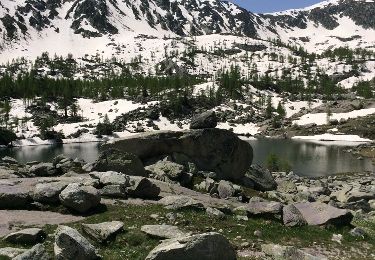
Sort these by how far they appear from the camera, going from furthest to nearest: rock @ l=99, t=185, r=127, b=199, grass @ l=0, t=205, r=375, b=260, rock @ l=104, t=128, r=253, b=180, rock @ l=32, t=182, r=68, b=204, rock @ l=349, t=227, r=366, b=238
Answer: rock @ l=104, t=128, r=253, b=180 < rock @ l=99, t=185, r=127, b=199 < rock @ l=32, t=182, r=68, b=204 < rock @ l=349, t=227, r=366, b=238 < grass @ l=0, t=205, r=375, b=260

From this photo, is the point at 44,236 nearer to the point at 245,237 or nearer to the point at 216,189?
the point at 245,237

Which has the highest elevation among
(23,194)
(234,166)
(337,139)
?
(23,194)

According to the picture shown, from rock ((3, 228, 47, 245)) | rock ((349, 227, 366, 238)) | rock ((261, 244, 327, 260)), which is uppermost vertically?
rock ((3, 228, 47, 245))

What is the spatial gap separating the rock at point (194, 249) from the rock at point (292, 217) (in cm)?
972

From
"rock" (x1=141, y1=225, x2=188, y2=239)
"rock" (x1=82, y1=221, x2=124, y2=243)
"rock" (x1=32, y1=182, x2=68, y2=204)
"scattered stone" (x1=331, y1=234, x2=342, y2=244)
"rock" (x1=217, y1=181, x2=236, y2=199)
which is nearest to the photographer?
"rock" (x1=82, y1=221, x2=124, y2=243)

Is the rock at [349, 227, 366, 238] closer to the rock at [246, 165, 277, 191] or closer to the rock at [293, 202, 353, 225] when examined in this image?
the rock at [293, 202, 353, 225]

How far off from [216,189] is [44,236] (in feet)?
71.1

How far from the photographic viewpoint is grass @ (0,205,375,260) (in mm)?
21297

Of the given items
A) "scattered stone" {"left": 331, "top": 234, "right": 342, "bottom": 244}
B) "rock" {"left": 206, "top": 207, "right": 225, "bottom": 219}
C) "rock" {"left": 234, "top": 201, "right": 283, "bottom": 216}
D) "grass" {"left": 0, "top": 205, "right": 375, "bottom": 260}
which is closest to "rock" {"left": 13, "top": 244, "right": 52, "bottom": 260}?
"grass" {"left": 0, "top": 205, "right": 375, "bottom": 260}

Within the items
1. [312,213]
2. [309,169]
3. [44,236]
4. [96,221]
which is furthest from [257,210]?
[309,169]

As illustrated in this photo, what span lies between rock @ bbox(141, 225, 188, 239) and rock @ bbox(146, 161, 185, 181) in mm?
18261

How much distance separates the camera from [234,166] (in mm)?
51250

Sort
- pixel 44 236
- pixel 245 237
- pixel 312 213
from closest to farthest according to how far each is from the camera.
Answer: pixel 44 236, pixel 245 237, pixel 312 213

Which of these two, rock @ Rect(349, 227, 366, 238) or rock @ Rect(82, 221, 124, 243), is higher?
rock @ Rect(82, 221, 124, 243)
